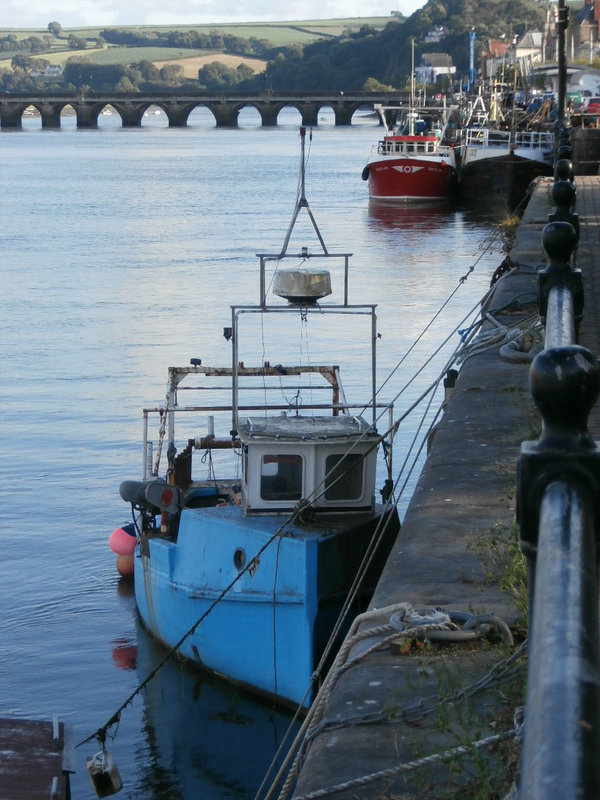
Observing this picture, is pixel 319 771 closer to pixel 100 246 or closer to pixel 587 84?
pixel 100 246

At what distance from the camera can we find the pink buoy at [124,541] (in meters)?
16.0

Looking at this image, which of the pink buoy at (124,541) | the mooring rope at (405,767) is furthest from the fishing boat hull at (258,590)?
the mooring rope at (405,767)

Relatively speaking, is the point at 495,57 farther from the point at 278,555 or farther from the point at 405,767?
the point at 405,767

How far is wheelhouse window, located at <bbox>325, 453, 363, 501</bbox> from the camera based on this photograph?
11.9 metres

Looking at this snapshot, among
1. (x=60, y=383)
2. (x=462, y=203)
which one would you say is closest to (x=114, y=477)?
(x=60, y=383)

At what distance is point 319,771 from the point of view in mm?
3846

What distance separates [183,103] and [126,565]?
150063mm

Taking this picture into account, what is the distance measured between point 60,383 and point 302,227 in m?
27.0

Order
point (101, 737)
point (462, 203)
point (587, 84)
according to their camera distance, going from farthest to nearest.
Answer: point (587, 84) → point (462, 203) → point (101, 737)

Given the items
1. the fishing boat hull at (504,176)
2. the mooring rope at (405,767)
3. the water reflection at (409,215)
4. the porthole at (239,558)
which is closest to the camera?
the mooring rope at (405,767)

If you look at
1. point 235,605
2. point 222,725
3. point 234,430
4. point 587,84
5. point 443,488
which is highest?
point 587,84

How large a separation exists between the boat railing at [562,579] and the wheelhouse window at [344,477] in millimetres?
10236

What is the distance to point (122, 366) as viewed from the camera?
2733 centimetres

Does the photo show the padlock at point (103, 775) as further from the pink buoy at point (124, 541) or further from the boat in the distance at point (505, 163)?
the boat in the distance at point (505, 163)
